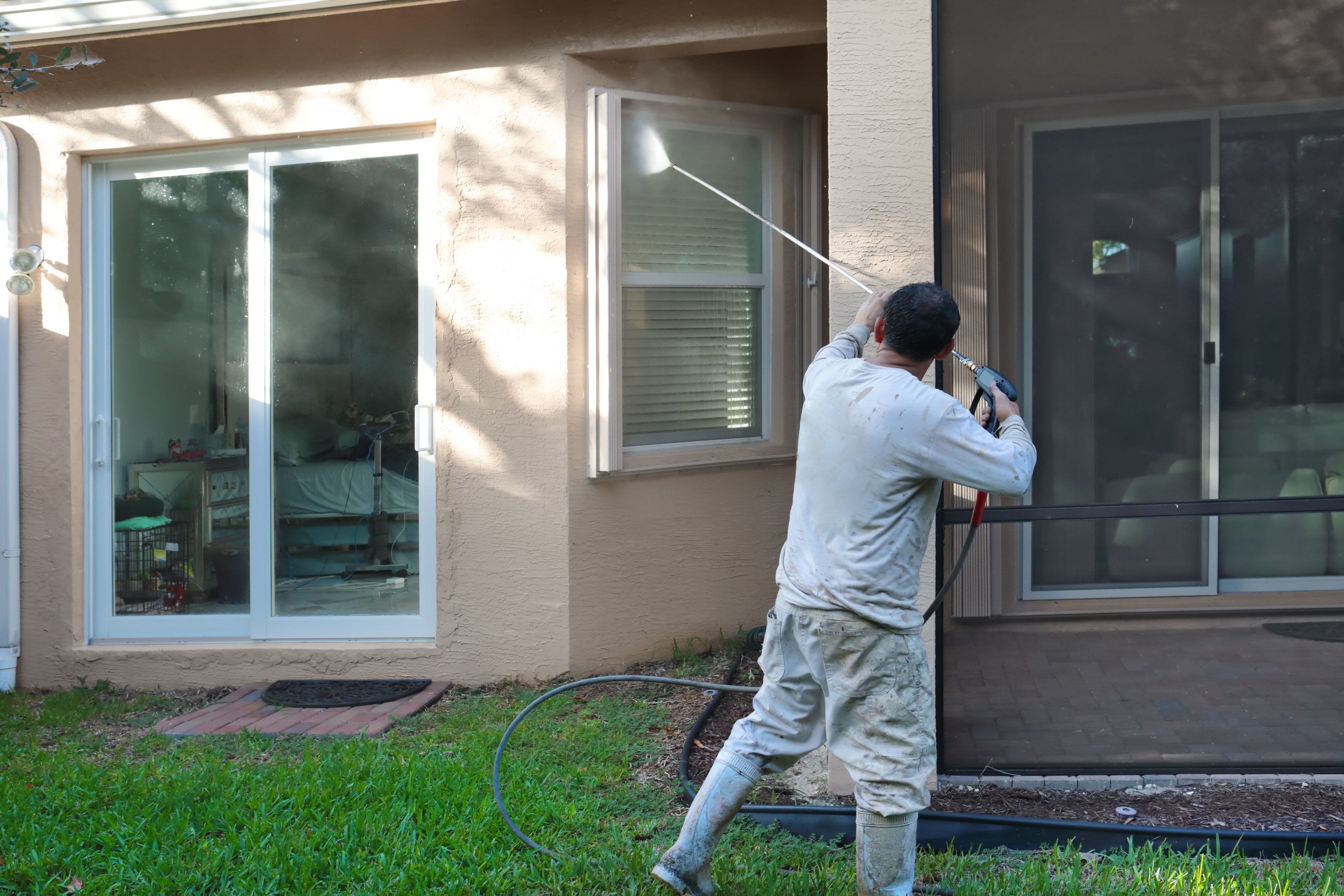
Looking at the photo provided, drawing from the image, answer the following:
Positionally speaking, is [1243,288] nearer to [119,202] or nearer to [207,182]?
[207,182]

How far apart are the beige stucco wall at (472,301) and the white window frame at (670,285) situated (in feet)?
0.35

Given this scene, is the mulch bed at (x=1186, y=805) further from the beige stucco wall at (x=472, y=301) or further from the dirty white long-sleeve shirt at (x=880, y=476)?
the beige stucco wall at (x=472, y=301)

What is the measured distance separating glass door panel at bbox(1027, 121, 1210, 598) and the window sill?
2102 mm

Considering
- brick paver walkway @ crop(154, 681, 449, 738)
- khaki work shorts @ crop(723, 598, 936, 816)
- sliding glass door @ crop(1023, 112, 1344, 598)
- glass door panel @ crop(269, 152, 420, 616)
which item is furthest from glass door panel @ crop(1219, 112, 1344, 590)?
glass door panel @ crop(269, 152, 420, 616)

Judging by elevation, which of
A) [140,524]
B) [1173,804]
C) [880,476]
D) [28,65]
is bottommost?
[1173,804]

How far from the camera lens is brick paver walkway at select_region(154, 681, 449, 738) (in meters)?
4.73

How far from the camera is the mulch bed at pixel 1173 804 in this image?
3.56 m

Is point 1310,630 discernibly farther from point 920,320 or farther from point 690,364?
point 690,364

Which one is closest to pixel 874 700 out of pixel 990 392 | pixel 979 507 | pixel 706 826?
pixel 706 826

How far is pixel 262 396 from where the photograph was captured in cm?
577

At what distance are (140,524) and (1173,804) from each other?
5.24 metres

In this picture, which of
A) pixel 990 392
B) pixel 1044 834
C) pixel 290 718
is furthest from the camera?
pixel 290 718

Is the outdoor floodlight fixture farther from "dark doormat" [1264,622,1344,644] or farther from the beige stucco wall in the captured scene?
"dark doormat" [1264,622,1344,644]

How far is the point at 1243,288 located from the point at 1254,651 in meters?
1.40
